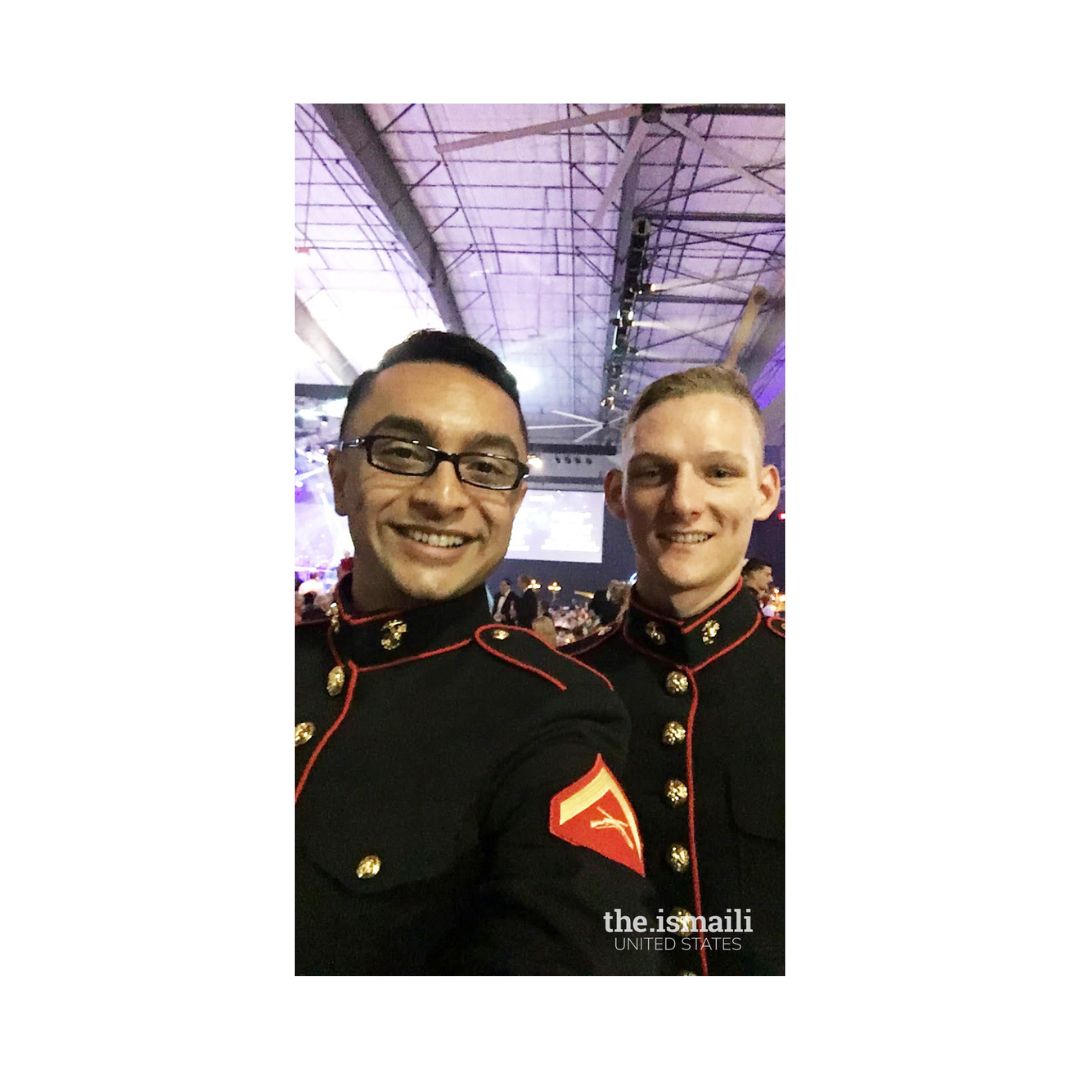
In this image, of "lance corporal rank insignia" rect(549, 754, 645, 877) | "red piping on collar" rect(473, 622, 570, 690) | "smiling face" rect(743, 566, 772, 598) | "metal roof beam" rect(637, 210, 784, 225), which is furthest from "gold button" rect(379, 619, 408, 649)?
"metal roof beam" rect(637, 210, 784, 225)

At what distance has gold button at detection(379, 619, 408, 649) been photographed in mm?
1330

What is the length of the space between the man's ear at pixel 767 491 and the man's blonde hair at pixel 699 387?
70 millimetres

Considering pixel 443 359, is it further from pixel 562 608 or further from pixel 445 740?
pixel 445 740

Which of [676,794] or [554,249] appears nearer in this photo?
[676,794]

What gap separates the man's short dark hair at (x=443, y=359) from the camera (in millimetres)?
1372

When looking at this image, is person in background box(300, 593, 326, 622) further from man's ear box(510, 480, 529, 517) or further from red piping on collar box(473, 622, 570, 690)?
man's ear box(510, 480, 529, 517)

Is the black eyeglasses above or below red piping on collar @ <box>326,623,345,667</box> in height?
above

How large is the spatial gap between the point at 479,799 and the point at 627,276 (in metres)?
0.92

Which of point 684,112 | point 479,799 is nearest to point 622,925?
point 479,799

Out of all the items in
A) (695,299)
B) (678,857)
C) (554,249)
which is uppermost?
(554,249)

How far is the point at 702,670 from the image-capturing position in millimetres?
1344

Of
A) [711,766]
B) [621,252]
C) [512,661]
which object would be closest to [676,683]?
[711,766]

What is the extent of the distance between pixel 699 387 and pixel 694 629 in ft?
1.32

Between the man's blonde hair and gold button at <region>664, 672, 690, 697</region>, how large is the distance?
0.41m
